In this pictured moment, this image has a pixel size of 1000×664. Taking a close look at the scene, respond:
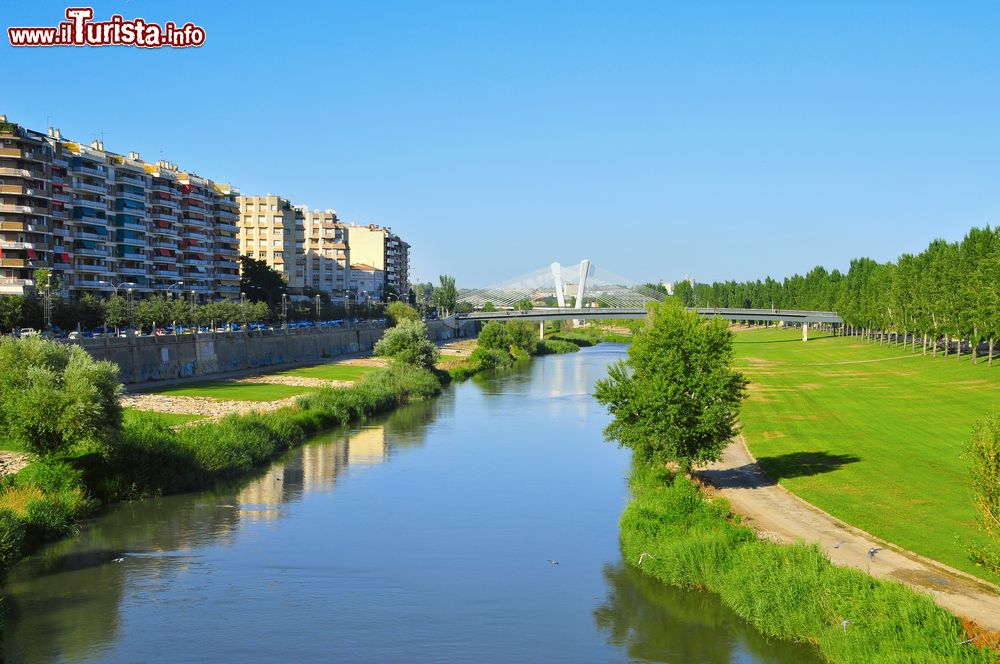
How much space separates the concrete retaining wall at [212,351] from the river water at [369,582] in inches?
942

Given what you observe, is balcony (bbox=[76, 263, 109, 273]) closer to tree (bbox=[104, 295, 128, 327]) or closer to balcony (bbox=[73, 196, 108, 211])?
balcony (bbox=[73, 196, 108, 211])

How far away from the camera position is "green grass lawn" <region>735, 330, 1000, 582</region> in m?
27.7

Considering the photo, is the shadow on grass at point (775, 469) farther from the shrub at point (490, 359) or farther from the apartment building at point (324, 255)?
the apartment building at point (324, 255)

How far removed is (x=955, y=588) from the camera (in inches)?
830

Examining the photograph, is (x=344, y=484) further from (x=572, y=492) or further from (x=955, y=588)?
(x=955, y=588)

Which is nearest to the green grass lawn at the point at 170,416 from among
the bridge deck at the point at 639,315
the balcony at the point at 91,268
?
the balcony at the point at 91,268

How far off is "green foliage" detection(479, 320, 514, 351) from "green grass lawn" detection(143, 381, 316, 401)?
4859cm

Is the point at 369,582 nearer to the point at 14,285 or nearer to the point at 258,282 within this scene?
the point at 14,285

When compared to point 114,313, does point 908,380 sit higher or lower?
lower

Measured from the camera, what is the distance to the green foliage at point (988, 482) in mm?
17016

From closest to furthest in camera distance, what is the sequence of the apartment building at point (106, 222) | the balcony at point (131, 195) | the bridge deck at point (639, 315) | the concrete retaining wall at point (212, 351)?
1. the concrete retaining wall at point (212, 351)
2. the apartment building at point (106, 222)
3. the balcony at point (131, 195)
4. the bridge deck at point (639, 315)

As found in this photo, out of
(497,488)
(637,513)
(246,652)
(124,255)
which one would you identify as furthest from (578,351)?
(246,652)

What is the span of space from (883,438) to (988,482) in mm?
27709

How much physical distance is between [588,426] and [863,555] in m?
32.4
